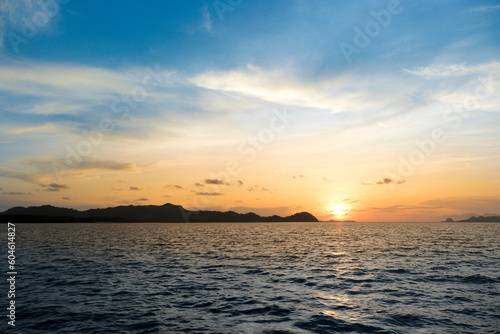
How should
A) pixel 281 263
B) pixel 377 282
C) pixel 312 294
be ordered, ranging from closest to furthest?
pixel 312 294, pixel 377 282, pixel 281 263

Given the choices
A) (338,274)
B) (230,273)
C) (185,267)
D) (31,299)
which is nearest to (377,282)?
(338,274)

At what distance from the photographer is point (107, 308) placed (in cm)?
2377

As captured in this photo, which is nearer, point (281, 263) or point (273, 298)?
point (273, 298)

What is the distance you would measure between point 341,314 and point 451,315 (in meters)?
7.81

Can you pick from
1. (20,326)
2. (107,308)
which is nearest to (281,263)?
(107,308)

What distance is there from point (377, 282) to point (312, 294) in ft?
31.2

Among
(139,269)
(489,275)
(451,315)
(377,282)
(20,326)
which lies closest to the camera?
(20,326)

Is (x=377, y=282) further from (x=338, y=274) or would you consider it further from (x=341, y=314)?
(x=341, y=314)

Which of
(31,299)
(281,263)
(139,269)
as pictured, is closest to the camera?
(31,299)

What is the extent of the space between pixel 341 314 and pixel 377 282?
13.2 metres

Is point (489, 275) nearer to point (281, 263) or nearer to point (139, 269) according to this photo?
point (281, 263)

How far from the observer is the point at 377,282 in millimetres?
33969

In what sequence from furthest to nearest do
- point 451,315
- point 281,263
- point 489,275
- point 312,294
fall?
point 281,263 < point 489,275 < point 312,294 < point 451,315

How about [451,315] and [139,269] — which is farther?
[139,269]
